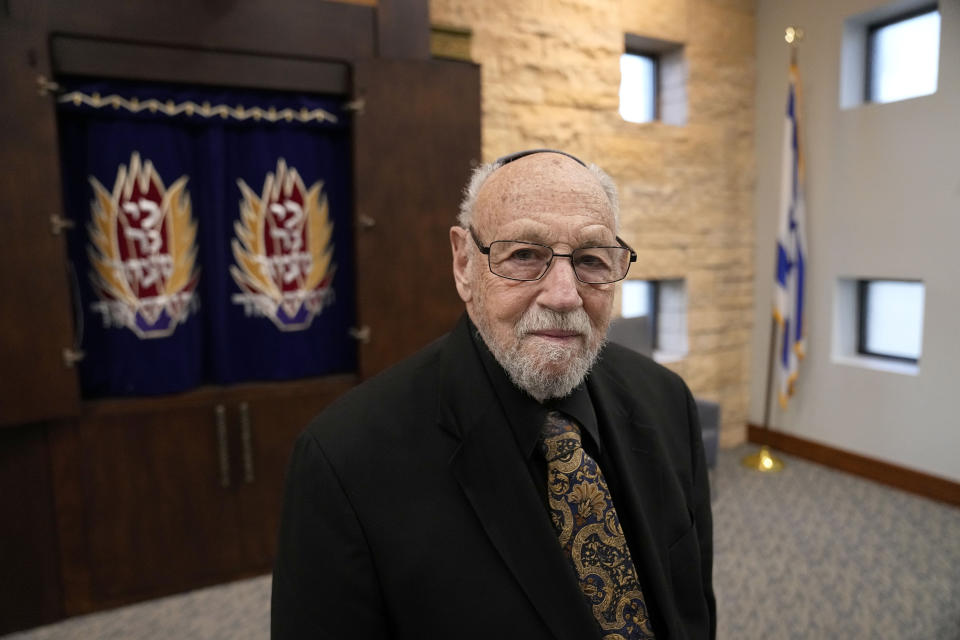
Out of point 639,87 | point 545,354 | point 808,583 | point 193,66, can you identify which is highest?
point 639,87

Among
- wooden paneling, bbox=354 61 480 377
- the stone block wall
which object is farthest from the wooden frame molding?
wooden paneling, bbox=354 61 480 377

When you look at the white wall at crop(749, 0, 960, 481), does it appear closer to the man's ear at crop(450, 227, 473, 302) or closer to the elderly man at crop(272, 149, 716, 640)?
the elderly man at crop(272, 149, 716, 640)

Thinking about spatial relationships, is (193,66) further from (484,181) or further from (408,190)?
(484,181)

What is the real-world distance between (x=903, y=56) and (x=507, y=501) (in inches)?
157

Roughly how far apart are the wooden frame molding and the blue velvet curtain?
9.85 ft

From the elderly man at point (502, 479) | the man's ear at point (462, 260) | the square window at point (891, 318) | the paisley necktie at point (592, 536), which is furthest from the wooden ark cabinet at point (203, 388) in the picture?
the square window at point (891, 318)

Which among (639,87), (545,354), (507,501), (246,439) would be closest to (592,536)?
(507,501)

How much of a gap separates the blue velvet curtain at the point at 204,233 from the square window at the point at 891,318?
313 centimetres

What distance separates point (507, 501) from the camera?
0.87 metres

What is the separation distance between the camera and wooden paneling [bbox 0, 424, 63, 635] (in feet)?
7.18

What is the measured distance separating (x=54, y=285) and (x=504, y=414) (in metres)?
1.93

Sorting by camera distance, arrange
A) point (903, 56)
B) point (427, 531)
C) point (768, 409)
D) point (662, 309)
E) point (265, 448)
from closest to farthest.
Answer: point (427, 531), point (265, 448), point (903, 56), point (768, 409), point (662, 309)

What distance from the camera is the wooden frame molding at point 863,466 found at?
10.8 feet

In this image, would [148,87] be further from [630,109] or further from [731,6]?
[731,6]
